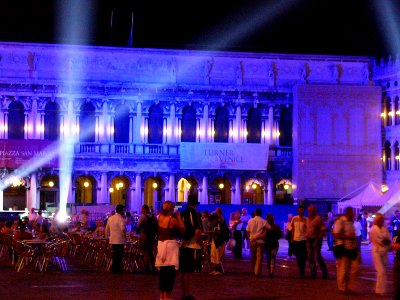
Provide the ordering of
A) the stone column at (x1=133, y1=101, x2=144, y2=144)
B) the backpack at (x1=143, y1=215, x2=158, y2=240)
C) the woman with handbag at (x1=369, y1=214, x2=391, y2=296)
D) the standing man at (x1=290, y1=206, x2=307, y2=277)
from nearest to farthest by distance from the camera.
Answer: the woman with handbag at (x1=369, y1=214, x2=391, y2=296) < the standing man at (x1=290, y1=206, x2=307, y2=277) < the backpack at (x1=143, y1=215, x2=158, y2=240) < the stone column at (x1=133, y1=101, x2=144, y2=144)

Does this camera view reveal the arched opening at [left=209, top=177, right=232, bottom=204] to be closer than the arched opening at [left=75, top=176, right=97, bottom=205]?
No

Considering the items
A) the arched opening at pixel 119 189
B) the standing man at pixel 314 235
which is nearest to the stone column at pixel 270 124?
the arched opening at pixel 119 189

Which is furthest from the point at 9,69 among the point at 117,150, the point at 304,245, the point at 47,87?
the point at 304,245

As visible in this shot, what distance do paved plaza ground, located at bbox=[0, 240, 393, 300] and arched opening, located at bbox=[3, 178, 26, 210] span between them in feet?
90.5

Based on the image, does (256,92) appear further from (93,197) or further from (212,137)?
(93,197)

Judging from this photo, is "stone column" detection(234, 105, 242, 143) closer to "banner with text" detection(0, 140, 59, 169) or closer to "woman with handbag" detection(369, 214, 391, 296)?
"banner with text" detection(0, 140, 59, 169)

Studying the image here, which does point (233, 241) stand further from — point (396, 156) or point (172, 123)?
point (396, 156)

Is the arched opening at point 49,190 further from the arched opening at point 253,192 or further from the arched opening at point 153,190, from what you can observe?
the arched opening at point 253,192

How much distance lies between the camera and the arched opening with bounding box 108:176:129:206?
52.5 m

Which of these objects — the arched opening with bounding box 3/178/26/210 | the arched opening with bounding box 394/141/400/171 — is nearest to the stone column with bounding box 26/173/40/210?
the arched opening with bounding box 3/178/26/210

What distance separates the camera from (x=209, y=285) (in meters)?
19.5

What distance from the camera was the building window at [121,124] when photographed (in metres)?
52.1

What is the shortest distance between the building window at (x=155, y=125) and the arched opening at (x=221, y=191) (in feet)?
14.7

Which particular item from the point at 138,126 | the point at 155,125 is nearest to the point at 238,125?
the point at 155,125
